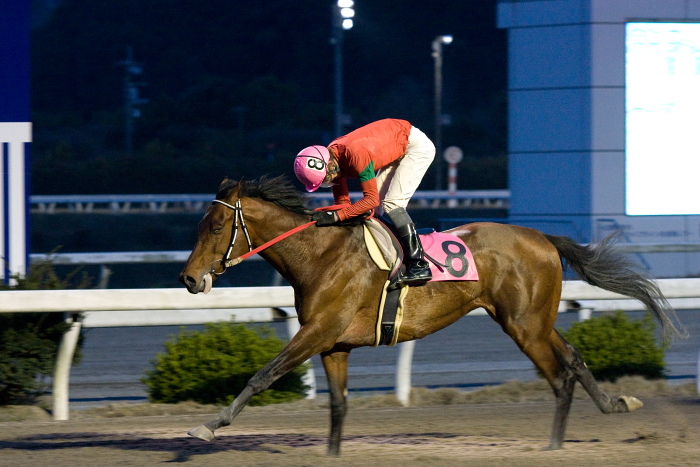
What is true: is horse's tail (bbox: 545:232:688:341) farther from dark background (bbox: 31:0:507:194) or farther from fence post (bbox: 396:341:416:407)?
dark background (bbox: 31:0:507:194)

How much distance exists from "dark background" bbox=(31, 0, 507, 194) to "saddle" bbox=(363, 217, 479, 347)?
131 ft

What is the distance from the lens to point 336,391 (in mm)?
5438

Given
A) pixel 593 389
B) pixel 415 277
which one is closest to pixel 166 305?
pixel 415 277

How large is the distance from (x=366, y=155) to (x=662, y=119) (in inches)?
378

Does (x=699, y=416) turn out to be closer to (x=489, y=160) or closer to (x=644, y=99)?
(x=644, y=99)

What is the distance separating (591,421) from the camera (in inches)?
247

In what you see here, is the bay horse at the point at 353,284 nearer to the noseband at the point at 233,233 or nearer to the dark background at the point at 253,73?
the noseband at the point at 233,233

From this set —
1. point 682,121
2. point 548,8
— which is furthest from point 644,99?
point 548,8

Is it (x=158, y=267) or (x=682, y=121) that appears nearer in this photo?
(x=682, y=121)

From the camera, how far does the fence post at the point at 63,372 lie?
6.43 meters

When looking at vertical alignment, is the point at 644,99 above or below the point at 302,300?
above

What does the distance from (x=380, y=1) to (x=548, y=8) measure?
51.5 meters

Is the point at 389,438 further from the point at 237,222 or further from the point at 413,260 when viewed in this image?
the point at 237,222

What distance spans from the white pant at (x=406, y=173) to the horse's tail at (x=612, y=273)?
3.02ft
